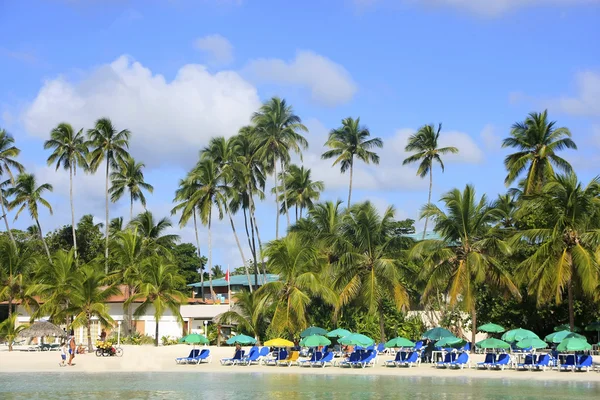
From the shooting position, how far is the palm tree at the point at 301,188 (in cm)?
6131

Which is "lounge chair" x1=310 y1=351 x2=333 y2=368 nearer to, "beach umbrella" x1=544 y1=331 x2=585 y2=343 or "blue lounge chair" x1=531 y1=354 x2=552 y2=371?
"blue lounge chair" x1=531 y1=354 x2=552 y2=371

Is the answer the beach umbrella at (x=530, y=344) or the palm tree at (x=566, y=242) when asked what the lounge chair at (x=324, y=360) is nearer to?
the beach umbrella at (x=530, y=344)

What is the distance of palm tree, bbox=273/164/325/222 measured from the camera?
6131 cm

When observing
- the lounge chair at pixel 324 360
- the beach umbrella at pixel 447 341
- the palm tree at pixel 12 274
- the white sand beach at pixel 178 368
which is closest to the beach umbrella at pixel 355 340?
the lounge chair at pixel 324 360

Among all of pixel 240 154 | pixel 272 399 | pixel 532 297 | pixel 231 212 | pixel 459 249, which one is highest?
pixel 240 154

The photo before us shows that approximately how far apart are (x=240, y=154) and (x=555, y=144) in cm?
2377

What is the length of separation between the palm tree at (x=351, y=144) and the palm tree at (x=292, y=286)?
18.6 metres

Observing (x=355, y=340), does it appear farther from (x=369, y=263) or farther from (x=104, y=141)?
(x=104, y=141)

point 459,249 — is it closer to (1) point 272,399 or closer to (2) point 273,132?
(1) point 272,399

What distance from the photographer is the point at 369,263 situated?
124 feet

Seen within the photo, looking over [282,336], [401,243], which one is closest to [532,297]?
[401,243]

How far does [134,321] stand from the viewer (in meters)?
51.7

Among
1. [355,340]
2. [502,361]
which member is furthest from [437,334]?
[355,340]

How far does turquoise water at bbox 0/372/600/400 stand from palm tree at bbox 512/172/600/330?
6760 millimetres
